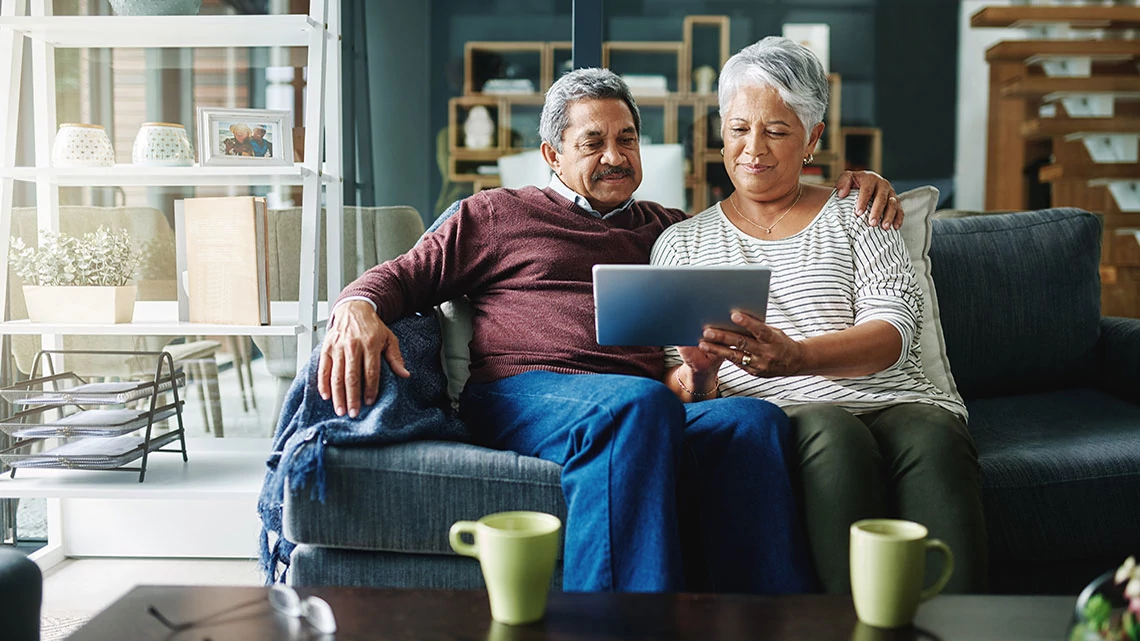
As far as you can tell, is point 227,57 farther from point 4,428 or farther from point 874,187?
point 874,187

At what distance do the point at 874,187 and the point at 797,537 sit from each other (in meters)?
0.75

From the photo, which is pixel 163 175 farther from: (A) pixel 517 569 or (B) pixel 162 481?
(A) pixel 517 569

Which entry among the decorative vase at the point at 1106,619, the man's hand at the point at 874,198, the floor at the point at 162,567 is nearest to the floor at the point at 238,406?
the floor at the point at 162,567

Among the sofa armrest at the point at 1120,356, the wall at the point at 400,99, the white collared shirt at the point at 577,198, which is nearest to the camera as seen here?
the white collared shirt at the point at 577,198

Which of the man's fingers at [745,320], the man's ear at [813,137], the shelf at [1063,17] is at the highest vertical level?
the shelf at [1063,17]

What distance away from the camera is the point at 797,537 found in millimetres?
1440

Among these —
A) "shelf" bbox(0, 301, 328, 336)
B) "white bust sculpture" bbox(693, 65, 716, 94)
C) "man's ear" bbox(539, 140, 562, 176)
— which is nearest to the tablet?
"man's ear" bbox(539, 140, 562, 176)

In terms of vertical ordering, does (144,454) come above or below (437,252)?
below

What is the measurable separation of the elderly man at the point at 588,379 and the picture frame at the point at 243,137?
66 cm

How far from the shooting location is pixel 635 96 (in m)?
3.29

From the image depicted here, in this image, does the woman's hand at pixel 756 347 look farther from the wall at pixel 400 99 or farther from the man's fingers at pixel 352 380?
the wall at pixel 400 99

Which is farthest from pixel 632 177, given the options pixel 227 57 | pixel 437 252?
pixel 227 57

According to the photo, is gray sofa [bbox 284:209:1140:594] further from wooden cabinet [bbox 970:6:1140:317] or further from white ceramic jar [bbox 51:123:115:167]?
wooden cabinet [bbox 970:6:1140:317]

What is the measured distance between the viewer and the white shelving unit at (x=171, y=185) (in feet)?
7.34
